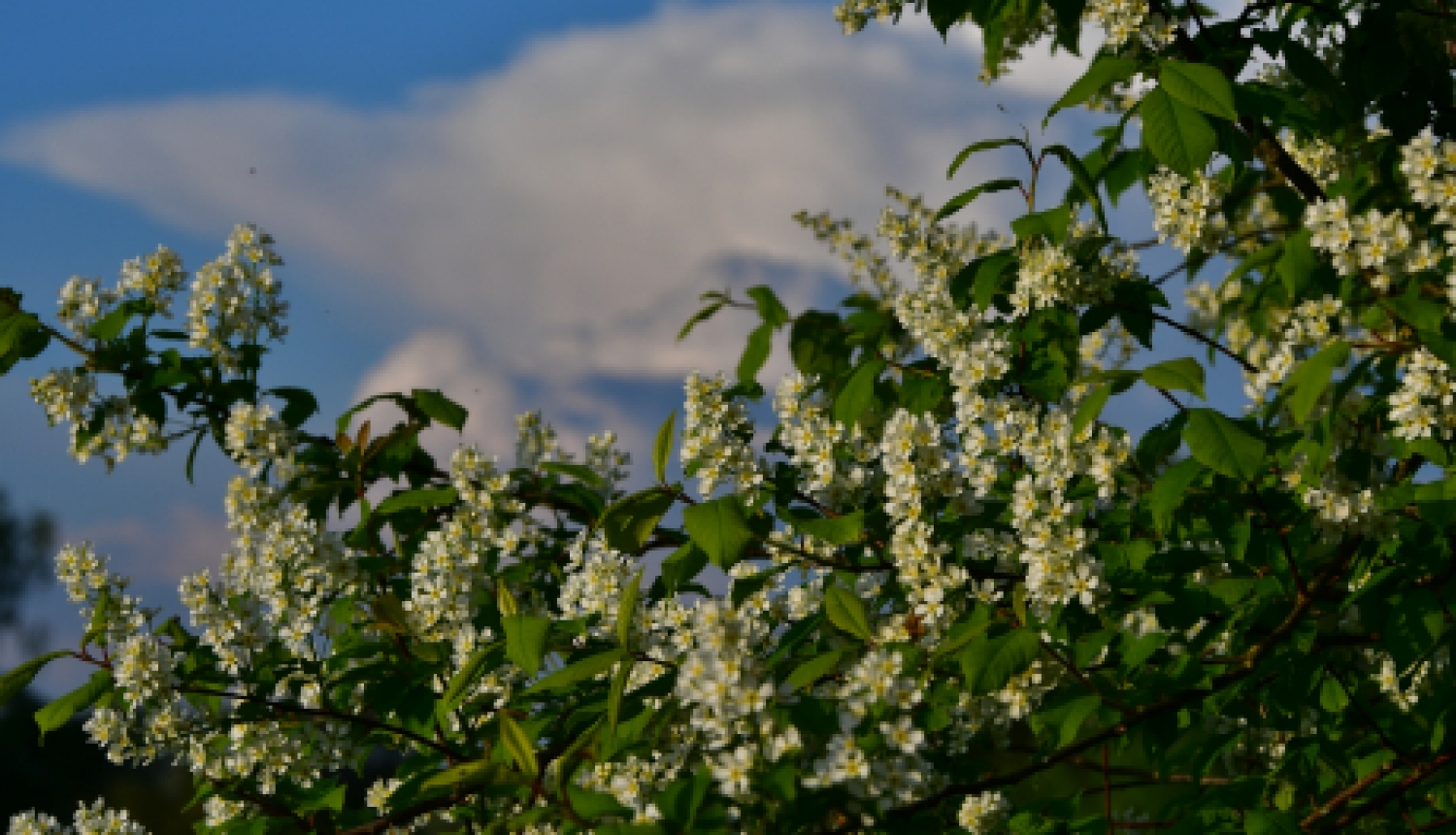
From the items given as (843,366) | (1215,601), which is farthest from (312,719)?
(1215,601)

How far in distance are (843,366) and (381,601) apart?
194cm

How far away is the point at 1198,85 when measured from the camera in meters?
3.24

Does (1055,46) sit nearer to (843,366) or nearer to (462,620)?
(843,366)

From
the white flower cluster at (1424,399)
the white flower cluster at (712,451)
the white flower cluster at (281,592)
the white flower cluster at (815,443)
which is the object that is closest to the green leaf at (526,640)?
the white flower cluster at (712,451)

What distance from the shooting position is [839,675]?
3.51 meters

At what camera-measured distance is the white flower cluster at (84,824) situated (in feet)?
13.8

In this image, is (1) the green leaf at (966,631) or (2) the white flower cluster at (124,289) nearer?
(1) the green leaf at (966,631)

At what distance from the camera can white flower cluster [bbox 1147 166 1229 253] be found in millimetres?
4250

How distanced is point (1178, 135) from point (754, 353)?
1.39 meters

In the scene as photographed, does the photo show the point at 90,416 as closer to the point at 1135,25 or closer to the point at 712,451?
the point at 712,451

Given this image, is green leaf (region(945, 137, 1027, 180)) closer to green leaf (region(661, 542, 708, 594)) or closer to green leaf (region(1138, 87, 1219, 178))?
green leaf (region(1138, 87, 1219, 178))

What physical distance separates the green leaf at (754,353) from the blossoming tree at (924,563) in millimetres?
25

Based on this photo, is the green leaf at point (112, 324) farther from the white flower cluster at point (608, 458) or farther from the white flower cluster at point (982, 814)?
the white flower cluster at point (982, 814)

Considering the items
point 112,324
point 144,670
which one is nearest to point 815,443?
point 144,670
